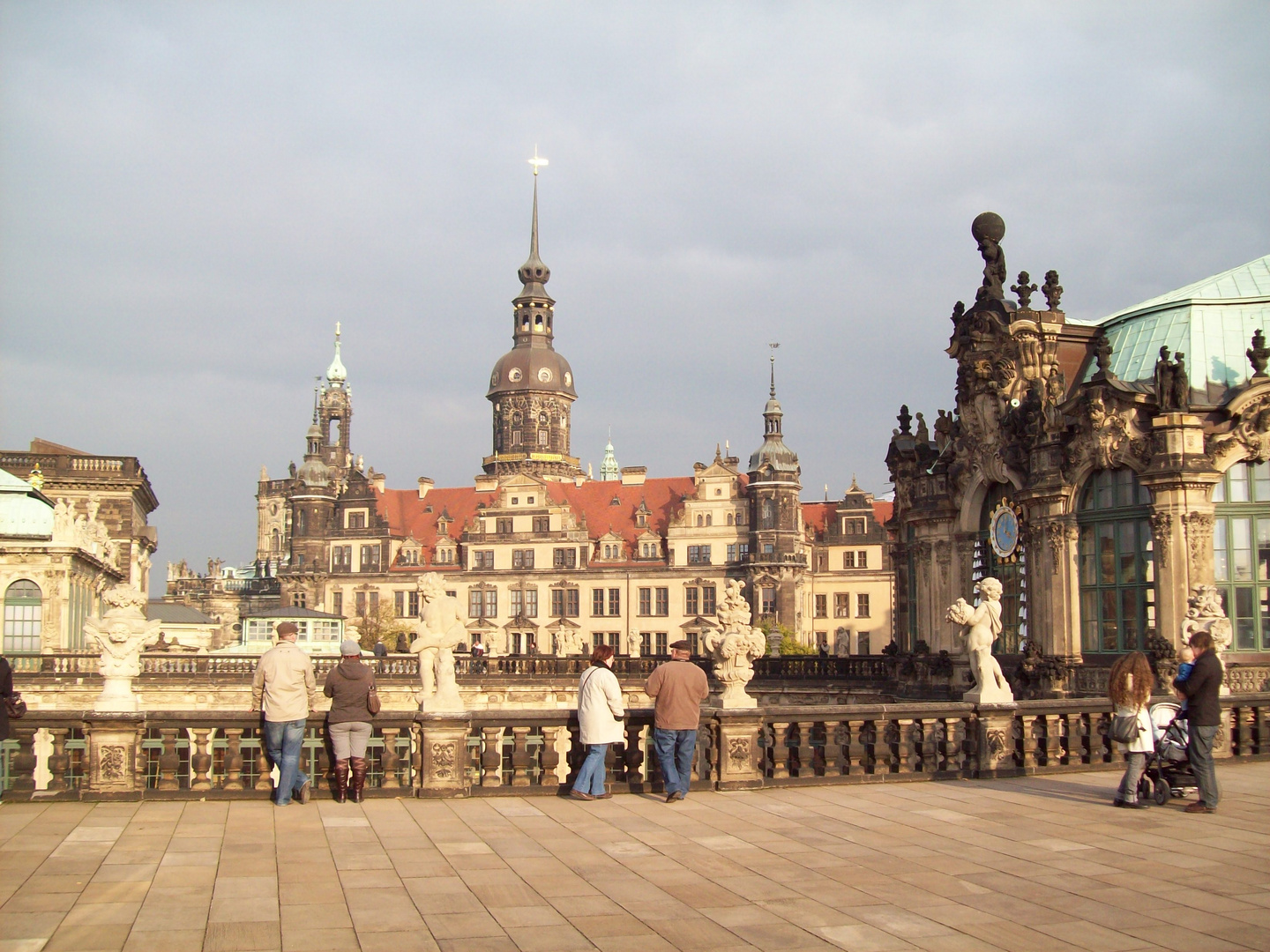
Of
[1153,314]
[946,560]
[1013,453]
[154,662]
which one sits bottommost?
[154,662]

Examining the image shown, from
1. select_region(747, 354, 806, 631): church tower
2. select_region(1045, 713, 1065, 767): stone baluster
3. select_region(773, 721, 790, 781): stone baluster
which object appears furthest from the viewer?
select_region(747, 354, 806, 631): church tower

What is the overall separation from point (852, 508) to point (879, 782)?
76774mm

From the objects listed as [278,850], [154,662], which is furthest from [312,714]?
[154,662]

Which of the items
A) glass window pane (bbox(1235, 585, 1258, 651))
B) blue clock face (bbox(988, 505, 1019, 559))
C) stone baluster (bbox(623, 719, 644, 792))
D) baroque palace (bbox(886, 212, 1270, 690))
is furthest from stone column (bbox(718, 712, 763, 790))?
blue clock face (bbox(988, 505, 1019, 559))

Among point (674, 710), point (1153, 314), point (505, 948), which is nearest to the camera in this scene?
point (505, 948)

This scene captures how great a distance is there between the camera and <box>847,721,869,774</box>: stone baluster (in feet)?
51.1

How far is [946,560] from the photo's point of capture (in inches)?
1265

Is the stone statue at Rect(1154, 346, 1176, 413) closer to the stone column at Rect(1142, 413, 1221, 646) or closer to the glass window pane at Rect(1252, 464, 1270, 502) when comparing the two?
the stone column at Rect(1142, 413, 1221, 646)

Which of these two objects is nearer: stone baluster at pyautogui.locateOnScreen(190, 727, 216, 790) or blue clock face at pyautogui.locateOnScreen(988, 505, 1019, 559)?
stone baluster at pyautogui.locateOnScreen(190, 727, 216, 790)

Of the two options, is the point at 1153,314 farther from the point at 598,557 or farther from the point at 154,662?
the point at 598,557

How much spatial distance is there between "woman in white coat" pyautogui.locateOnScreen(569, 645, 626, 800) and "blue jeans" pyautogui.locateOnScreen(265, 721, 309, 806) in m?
2.83

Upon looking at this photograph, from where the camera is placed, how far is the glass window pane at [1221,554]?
24672 mm

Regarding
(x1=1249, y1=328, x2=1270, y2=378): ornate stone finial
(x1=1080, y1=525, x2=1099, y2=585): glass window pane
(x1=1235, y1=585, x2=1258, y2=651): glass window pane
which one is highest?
(x1=1249, y1=328, x2=1270, y2=378): ornate stone finial

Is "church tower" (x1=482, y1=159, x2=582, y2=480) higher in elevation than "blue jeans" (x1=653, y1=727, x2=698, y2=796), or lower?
higher
